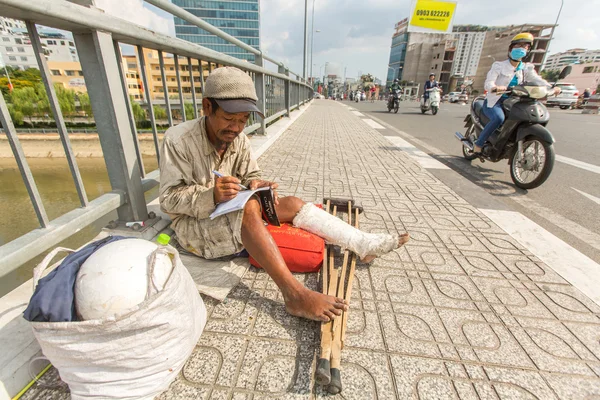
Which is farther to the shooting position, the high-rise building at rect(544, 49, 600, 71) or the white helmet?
the high-rise building at rect(544, 49, 600, 71)

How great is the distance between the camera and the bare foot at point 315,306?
4.71 feet

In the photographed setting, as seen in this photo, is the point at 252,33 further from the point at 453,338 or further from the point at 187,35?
the point at 453,338

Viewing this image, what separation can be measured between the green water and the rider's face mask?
2172 centimetres

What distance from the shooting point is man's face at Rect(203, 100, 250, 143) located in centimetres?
166

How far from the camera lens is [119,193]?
1.92m

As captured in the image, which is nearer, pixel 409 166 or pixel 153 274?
pixel 153 274

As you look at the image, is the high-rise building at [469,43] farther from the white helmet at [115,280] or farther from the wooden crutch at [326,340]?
the white helmet at [115,280]

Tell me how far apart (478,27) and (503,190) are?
13344 cm

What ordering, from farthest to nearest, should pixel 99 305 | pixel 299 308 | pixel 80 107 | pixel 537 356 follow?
1. pixel 80 107
2. pixel 299 308
3. pixel 537 356
4. pixel 99 305

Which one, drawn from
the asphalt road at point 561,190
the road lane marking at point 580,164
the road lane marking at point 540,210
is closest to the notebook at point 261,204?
the asphalt road at point 561,190

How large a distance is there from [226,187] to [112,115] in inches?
36.3

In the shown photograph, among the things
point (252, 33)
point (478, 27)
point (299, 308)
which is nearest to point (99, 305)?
point (299, 308)

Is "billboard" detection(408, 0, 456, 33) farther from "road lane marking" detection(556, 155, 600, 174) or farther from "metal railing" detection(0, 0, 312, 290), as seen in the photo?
"metal railing" detection(0, 0, 312, 290)

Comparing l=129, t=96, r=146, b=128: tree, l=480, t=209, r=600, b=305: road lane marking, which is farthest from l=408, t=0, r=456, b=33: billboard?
l=480, t=209, r=600, b=305: road lane marking
